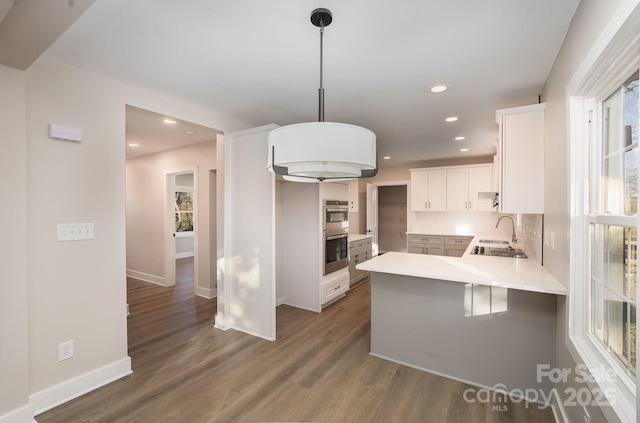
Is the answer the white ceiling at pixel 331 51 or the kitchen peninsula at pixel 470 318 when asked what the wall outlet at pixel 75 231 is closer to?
the white ceiling at pixel 331 51

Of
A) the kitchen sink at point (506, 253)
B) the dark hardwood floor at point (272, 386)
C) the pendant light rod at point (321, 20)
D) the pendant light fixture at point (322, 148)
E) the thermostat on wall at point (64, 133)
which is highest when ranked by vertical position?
the pendant light rod at point (321, 20)

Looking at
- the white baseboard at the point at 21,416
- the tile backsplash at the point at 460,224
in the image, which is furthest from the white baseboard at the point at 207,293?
the tile backsplash at the point at 460,224

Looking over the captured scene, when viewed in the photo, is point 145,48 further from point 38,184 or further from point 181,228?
point 181,228

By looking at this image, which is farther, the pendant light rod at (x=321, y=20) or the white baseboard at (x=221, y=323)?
the white baseboard at (x=221, y=323)

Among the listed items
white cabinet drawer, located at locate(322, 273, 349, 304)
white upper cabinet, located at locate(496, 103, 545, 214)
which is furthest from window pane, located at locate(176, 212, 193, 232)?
white upper cabinet, located at locate(496, 103, 545, 214)

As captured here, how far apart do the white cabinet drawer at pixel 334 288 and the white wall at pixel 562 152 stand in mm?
2590

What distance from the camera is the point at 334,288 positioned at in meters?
4.29

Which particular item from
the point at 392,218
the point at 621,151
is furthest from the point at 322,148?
the point at 392,218

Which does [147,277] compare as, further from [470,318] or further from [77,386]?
[470,318]

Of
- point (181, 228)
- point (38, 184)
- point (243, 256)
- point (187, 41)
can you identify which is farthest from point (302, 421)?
point (181, 228)

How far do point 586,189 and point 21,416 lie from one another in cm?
370

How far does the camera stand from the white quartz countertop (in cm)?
192

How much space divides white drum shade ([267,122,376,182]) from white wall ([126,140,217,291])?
362 cm

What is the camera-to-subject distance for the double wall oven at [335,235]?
4.05 m
